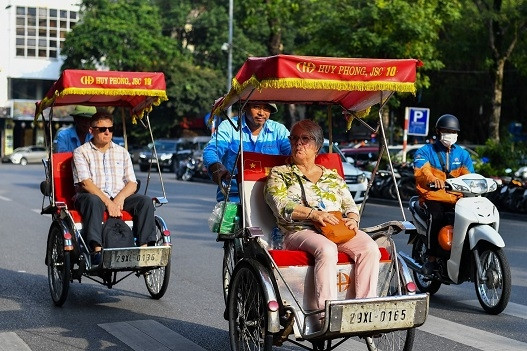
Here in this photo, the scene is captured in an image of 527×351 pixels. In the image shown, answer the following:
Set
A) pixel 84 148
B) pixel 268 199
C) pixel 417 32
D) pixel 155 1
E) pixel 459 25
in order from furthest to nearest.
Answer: pixel 155 1
pixel 459 25
pixel 417 32
pixel 84 148
pixel 268 199

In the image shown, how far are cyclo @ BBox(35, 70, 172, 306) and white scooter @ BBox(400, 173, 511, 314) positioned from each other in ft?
8.31

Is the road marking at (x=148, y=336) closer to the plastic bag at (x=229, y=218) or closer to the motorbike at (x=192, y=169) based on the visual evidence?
the plastic bag at (x=229, y=218)

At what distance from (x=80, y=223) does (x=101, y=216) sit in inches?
10.8

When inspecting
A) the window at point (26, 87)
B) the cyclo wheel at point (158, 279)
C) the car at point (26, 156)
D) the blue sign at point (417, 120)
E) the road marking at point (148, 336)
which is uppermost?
the window at point (26, 87)

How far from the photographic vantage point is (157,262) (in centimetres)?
836

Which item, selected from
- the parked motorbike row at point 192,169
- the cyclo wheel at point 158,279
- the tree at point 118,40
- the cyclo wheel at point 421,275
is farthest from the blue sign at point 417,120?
the tree at point 118,40

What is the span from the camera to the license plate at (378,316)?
5.36 meters

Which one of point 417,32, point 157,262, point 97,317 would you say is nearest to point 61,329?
point 97,317

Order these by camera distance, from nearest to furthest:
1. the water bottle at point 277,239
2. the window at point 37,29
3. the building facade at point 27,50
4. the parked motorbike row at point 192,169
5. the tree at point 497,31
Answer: the water bottle at point 277,239
the tree at point 497,31
the parked motorbike row at point 192,169
the building facade at point 27,50
the window at point 37,29

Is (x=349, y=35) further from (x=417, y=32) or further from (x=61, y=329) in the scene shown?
(x=61, y=329)

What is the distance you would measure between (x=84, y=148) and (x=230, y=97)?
9.48 ft

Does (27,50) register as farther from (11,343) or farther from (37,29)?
(11,343)

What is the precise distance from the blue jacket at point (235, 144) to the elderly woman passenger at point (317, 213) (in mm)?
1042

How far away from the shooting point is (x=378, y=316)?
5.44 m
